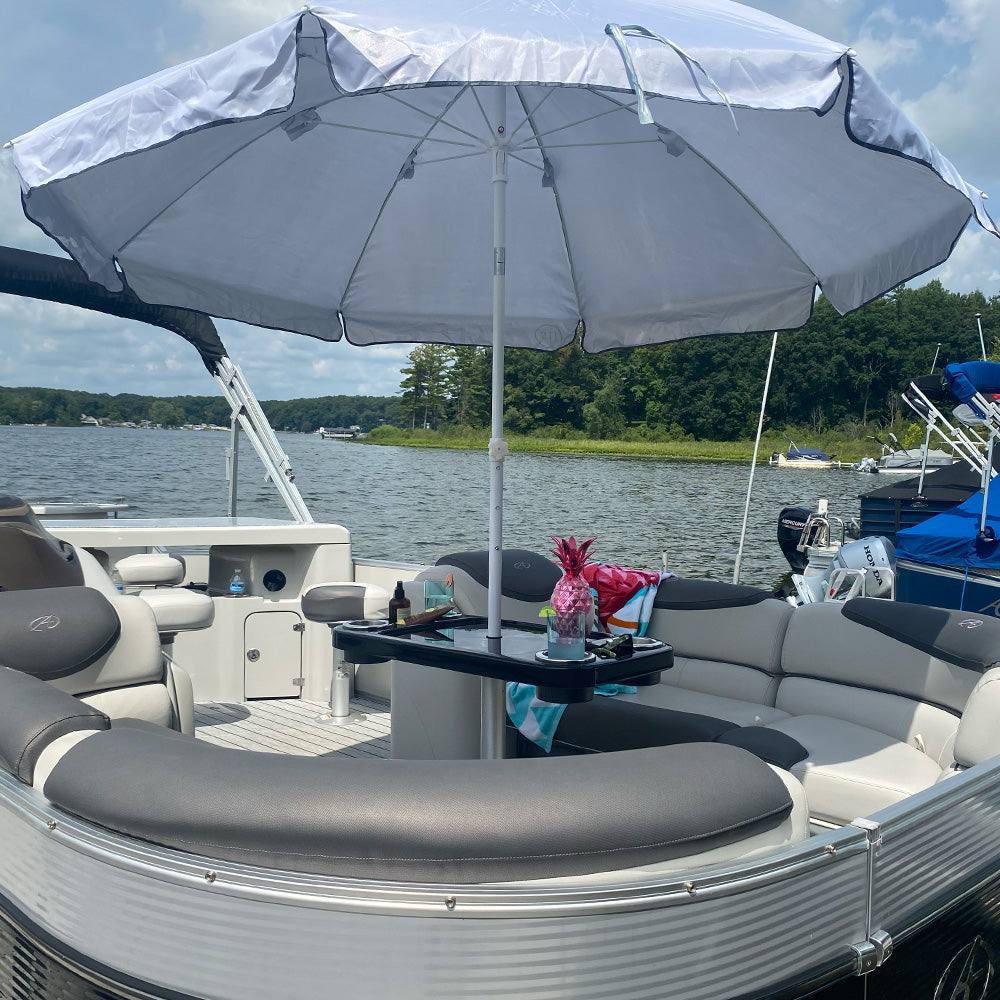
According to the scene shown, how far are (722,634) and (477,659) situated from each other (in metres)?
1.24

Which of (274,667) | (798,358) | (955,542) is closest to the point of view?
(274,667)

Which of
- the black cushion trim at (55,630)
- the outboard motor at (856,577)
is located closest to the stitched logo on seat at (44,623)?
the black cushion trim at (55,630)

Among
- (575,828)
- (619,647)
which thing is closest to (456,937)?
(575,828)

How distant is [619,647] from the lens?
222 centimetres

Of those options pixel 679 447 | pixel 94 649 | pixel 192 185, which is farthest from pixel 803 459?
pixel 94 649

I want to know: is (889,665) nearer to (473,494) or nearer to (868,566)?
(868,566)

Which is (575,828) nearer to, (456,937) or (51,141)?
(456,937)

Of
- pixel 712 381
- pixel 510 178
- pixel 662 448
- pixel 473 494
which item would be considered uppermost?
pixel 712 381

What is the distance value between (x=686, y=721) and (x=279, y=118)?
1.90 meters

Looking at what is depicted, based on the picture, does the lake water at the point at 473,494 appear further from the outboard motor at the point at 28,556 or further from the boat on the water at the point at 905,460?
the outboard motor at the point at 28,556

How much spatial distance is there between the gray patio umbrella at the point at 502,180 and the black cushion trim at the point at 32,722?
0.90m

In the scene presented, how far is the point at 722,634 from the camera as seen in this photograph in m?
3.08

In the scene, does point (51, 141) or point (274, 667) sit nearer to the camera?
point (51, 141)

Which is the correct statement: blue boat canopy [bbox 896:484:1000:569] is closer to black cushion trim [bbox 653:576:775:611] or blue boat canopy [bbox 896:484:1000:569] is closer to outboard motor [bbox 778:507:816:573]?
outboard motor [bbox 778:507:816:573]
